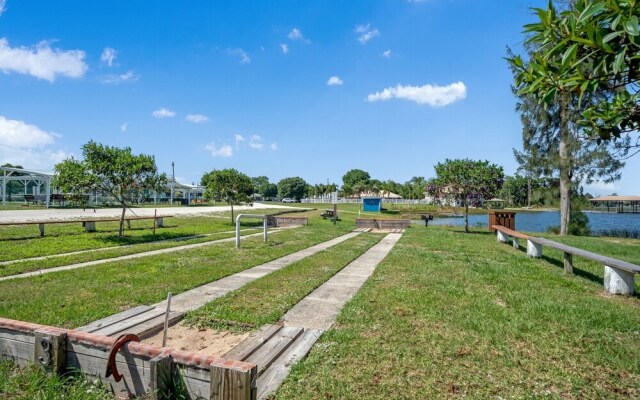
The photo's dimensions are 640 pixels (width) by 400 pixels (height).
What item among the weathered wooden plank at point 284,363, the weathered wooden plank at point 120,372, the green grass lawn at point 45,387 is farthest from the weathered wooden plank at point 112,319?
the weathered wooden plank at point 284,363

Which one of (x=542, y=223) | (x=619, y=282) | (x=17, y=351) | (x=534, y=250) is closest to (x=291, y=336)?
(x=17, y=351)

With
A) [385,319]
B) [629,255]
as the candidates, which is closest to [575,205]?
[629,255]

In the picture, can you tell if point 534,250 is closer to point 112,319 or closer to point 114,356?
point 112,319

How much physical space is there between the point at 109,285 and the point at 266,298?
289 cm

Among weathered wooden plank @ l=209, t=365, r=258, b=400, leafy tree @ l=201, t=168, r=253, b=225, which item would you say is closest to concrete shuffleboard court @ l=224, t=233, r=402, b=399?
weathered wooden plank @ l=209, t=365, r=258, b=400

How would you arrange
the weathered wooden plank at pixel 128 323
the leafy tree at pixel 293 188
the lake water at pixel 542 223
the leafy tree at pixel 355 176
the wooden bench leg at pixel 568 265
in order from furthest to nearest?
1. the leafy tree at pixel 355 176
2. the leafy tree at pixel 293 188
3. the lake water at pixel 542 223
4. the wooden bench leg at pixel 568 265
5. the weathered wooden plank at pixel 128 323

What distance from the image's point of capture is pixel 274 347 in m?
3.58

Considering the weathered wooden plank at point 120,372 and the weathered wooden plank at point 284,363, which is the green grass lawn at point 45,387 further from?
the weathered wooden plank at point 284,363

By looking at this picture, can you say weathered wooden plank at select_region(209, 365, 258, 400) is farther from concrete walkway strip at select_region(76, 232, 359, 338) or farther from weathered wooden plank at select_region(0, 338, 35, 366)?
concrete walkway strip at select_region(76, 232, 359, 338)

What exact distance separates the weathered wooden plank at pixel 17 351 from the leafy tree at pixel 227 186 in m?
18.9

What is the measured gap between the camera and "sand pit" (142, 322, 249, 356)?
142 inches

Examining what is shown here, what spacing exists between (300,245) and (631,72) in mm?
10252

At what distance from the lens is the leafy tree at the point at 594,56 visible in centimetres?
175

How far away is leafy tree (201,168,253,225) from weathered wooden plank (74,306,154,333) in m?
17.4
